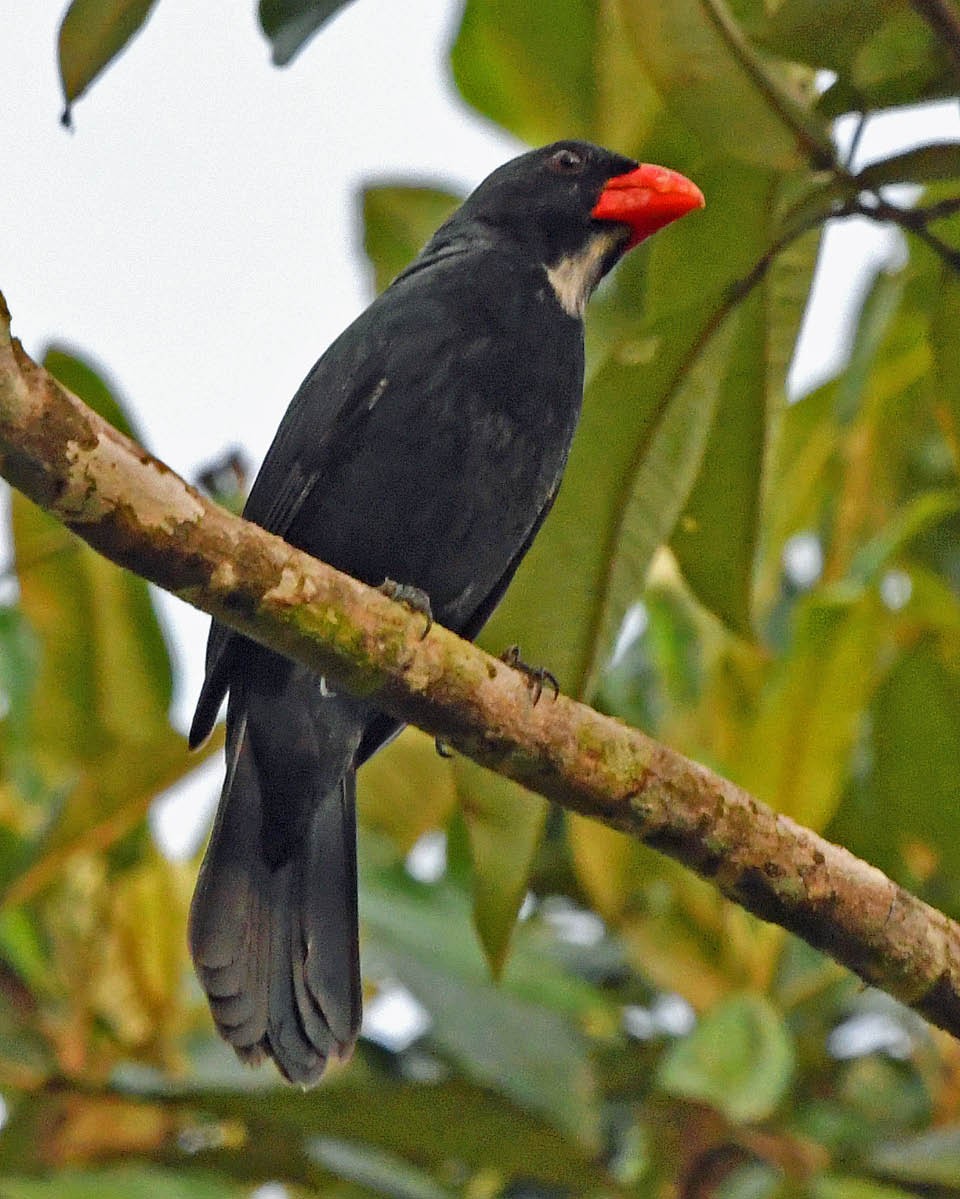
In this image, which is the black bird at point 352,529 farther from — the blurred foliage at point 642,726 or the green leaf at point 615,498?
the green leaf at point 615,498

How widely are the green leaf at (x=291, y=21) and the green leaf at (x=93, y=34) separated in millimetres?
170

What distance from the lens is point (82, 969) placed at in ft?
10.8

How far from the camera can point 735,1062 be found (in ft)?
9.40

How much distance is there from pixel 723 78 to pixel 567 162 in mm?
1066

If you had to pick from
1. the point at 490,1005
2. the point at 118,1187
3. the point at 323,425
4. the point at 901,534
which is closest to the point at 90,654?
the point at 323,425

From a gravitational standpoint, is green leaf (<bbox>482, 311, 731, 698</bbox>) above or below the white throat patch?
below

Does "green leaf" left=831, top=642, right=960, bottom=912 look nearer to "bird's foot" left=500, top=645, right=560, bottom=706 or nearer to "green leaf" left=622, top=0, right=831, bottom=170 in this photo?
"bird's foot" left=500, top=645, right=560, bottom=706

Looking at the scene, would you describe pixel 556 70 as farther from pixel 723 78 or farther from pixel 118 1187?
pixel 118 1187

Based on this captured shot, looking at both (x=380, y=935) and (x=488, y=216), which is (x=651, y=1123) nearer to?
(x=380, y=935)

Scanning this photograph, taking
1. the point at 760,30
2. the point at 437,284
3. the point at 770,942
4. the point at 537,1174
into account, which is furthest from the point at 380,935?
the point at 760,30

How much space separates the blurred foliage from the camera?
251 centimetres

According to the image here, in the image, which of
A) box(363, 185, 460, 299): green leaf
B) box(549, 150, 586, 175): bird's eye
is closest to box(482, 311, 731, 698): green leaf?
box(549, 150, 586, 175): bird's eye

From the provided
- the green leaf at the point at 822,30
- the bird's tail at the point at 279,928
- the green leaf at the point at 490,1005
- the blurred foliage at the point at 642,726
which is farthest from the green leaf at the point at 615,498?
the green leaf at the point at 490,1005

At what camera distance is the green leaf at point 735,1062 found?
2.80m
